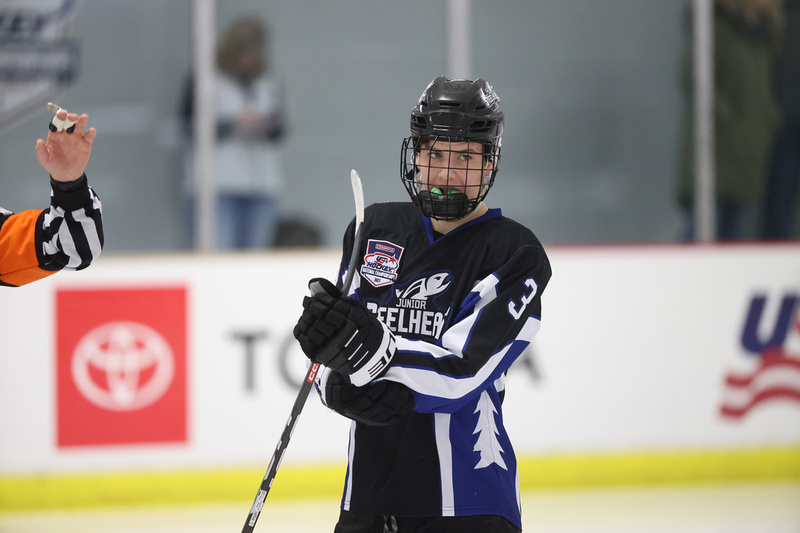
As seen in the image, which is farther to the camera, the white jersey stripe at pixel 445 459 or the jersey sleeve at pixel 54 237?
the jersey sleeve at pixel 54 237

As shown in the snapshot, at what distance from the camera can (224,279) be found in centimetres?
362

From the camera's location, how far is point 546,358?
371 cm

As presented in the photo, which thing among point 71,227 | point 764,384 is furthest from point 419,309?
point 764,384

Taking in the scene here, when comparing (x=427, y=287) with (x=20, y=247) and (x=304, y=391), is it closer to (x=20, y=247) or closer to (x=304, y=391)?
(x=304, y=391)

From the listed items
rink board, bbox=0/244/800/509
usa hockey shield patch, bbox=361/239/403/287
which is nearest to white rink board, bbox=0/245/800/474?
rink board, bbox=0/244/800/509

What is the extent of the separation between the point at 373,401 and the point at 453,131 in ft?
1.39

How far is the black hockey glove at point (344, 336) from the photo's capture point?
120 centimetres

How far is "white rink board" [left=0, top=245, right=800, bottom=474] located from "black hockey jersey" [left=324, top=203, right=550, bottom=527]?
7.14ft

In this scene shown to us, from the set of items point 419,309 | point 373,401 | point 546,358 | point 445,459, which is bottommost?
point 546,358

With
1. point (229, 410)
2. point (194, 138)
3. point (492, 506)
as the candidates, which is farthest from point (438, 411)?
point (194, 138)

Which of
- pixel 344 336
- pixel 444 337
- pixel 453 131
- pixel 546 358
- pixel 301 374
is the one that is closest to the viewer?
pixel 344 336

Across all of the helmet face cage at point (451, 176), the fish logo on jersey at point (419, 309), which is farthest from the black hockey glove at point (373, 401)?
the helmet face cage at point (451, 176)

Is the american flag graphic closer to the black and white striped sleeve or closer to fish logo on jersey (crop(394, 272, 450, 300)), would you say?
fish logo on jersey (crop(394, 272, 450, 300))

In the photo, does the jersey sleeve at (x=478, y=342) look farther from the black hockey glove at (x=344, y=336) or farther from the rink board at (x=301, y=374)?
the rink board at (x=301, y=374)
